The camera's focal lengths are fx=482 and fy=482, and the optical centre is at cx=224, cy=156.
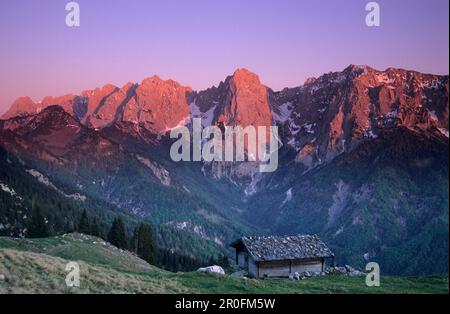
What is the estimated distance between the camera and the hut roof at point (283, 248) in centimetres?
6166

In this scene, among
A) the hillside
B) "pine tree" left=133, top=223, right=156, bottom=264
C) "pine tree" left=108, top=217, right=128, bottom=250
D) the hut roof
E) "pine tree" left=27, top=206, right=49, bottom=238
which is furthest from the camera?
"pine tree" left=133, top=223, right=156, bottom=264

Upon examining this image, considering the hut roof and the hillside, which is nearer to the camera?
the hillside

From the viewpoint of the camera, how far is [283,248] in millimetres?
63438

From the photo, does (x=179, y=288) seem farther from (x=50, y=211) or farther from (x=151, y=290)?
(x=50, y=211)

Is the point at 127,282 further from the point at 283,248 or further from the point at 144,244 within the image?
the point at 144,244

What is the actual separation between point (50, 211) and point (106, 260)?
13173cm

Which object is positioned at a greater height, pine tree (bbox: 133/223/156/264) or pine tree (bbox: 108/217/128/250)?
pine tree (bbox: 108/217/128/250)

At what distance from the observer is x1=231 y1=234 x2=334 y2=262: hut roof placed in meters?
61.7

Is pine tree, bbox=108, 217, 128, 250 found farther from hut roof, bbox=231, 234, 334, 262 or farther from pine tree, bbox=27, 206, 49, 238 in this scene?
hut roof, bbox=231, 234, 334, 262

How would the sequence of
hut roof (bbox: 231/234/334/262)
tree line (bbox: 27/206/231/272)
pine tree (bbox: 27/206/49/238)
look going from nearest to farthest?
hut roof (bbox: 231/234/334/262), pine tree (bbox: 27/206/49/238), tree line (bbox: 27/206/231/272)

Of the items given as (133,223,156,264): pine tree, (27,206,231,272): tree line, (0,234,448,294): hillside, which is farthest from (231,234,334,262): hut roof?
(133,223,156,264): pine tree

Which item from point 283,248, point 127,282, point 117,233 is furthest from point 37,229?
point 127,282

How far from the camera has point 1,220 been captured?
151 meters
